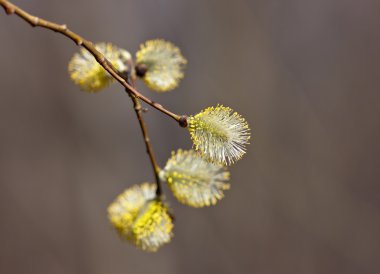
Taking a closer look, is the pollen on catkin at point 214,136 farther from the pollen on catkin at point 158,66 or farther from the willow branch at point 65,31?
the pollen on catkin at point 158,66

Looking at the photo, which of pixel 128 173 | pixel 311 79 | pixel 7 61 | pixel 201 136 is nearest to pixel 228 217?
pixel 128 173

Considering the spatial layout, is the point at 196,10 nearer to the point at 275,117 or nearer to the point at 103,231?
the point at 275,117

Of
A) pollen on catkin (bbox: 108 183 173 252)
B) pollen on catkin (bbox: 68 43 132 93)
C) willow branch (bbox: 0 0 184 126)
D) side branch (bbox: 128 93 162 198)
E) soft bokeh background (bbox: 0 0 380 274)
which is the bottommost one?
pollen on catkin (bbox: 108 183 173 252)

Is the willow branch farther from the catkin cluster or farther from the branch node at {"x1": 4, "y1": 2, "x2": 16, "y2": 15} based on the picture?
the catkin cluster

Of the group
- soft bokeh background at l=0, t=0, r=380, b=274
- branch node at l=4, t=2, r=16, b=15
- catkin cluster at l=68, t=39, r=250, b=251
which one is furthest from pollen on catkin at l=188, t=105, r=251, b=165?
soft bokeh background at l=0, t=0, r=380, b=274

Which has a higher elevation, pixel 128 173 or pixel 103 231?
pixel 128 173

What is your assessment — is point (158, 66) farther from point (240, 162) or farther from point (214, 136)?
point (240, 162)
